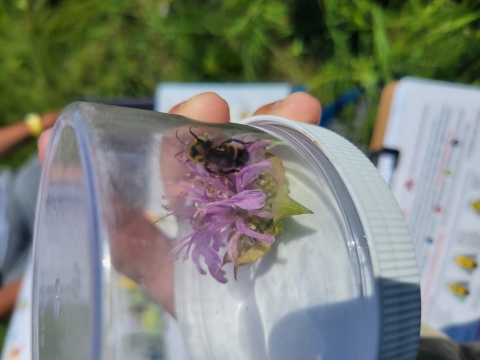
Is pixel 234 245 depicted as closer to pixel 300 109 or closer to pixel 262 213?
pixel 262 213

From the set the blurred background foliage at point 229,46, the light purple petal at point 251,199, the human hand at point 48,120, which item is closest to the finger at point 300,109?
the light purple petal at point 251,199

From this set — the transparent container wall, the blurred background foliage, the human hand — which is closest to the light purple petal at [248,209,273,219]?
the transparent container wall

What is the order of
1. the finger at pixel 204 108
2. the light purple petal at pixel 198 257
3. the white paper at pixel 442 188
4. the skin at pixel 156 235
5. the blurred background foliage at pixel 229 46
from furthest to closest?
1. the blurred background foliage at pixel 229 46
2. the white paper at pixel 442 188
3. the finger at pixel 204 108
4. the light purple petal at pixel 198 257
5. the skin at pixel 156 235

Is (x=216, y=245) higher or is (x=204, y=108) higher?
(x=204, y=108)

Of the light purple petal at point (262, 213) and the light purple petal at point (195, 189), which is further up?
the light purple petal at point (195, 189)

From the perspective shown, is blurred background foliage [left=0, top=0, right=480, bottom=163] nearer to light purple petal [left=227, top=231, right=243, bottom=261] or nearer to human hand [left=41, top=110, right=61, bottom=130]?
human hand [left=41, top=110, right=61, bottom=130]

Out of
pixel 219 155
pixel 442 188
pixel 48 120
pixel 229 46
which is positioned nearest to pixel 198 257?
pixel 219 155

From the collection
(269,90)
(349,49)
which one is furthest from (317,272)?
(349,49)

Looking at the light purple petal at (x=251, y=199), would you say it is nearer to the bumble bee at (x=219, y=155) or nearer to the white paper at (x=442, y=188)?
the bumble bee at (x=219, y=155)
